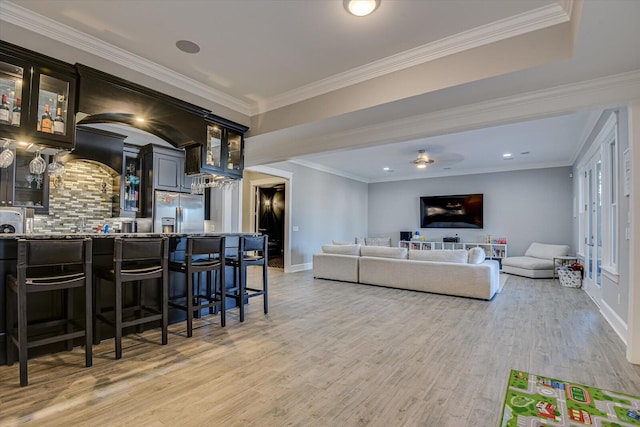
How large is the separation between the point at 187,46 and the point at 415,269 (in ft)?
15.3

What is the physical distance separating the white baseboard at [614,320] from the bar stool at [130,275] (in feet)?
14.9

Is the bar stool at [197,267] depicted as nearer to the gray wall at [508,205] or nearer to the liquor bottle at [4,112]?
the liquor bottle at [4,112]

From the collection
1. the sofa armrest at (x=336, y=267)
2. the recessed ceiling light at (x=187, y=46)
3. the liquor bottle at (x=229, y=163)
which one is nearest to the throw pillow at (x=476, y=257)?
the sofa armrest at (x=336, y=267)

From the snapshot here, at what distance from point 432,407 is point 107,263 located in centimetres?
307

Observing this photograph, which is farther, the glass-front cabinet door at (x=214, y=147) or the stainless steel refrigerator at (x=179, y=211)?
the stainless steel refrigerator at (x=179, y=211)

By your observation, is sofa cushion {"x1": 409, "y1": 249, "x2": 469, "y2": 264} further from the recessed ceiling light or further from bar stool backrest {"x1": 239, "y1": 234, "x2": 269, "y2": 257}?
the recessed ceiling light

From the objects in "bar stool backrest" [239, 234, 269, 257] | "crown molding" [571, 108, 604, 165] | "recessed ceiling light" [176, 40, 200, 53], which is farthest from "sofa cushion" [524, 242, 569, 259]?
"recessed ceiling light" [176, 40, 200, 53]

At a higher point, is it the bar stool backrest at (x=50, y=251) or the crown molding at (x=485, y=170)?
the crown molding at (x=485, y=170)

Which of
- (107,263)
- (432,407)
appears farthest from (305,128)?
(432,407)

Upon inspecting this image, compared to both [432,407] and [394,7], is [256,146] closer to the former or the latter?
[394,7]

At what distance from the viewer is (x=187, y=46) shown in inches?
117

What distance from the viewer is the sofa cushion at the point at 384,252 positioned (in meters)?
5.90

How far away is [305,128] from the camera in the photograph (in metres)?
3.98

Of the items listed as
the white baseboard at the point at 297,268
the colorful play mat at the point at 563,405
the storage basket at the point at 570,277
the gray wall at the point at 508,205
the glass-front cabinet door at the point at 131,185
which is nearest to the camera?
the colorful play mat at the point at 563,405
